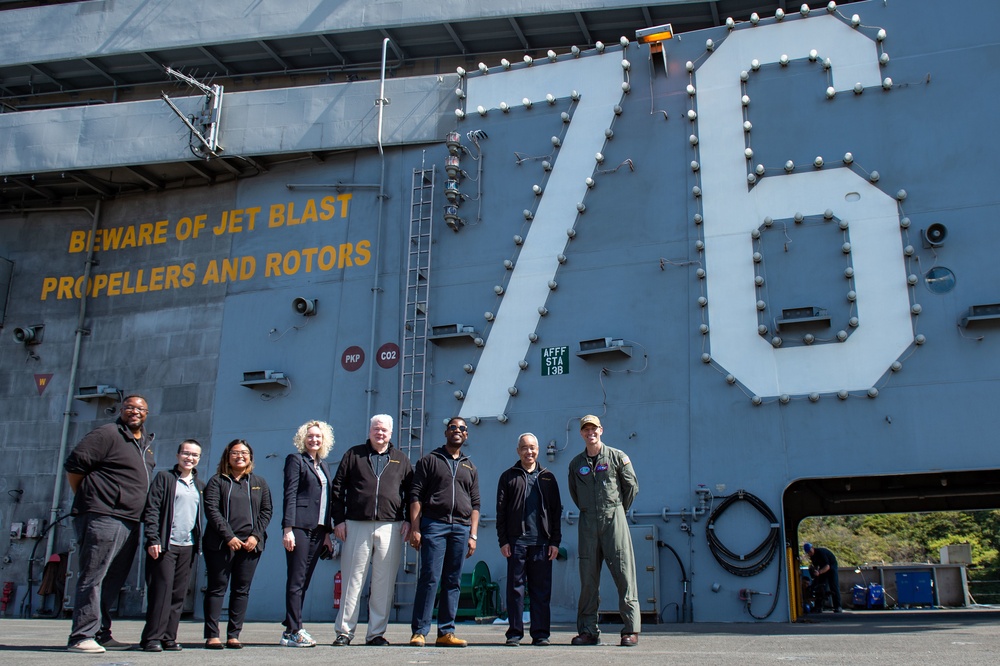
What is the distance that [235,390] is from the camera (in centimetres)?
1333

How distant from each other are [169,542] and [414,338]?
247 inches

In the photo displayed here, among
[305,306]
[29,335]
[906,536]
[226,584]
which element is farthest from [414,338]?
[906,536]

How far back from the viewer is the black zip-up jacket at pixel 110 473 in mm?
6066

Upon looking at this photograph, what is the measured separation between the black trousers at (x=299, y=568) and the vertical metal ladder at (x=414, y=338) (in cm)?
466

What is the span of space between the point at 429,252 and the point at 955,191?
6.71 metres

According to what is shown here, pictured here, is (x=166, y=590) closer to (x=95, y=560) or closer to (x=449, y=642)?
(x=95, y=560)

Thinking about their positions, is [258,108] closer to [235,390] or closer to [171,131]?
[171,131]

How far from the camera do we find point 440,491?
22.4ft

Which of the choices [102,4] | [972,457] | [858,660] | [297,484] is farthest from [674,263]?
[102,4]

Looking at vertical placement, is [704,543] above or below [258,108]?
below

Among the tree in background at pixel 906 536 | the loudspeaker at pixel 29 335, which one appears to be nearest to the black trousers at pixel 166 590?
the loudspeaker at pixel 29 335

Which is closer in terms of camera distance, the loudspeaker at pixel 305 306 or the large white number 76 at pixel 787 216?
the large white number 76 at pixel 787 216

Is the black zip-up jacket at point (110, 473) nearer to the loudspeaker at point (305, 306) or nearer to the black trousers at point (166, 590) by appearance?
the black trousers at point (166, 590)

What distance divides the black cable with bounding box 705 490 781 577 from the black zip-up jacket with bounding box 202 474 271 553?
5.59 meters
